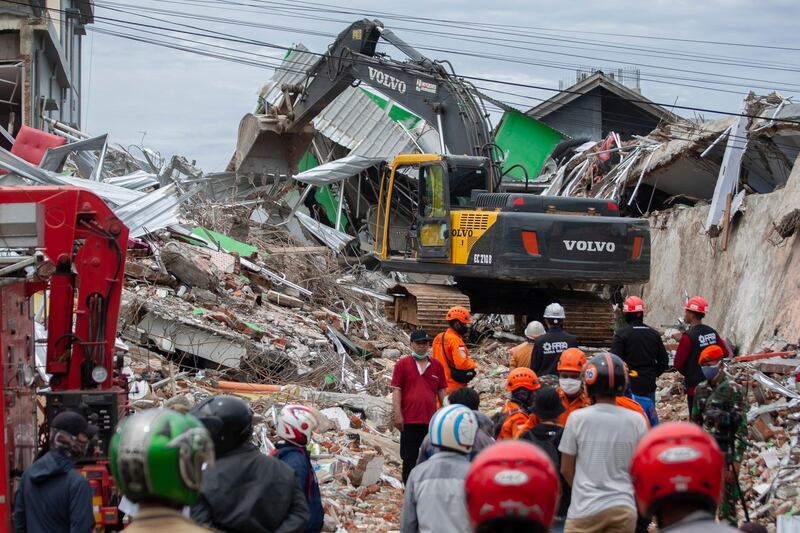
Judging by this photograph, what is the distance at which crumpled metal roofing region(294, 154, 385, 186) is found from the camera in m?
25.1

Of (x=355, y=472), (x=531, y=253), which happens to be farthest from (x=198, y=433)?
(x=531, y=253)

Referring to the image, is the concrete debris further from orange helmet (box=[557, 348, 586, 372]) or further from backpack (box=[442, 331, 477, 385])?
orange helmet (box=[557, 348, 586, 372])

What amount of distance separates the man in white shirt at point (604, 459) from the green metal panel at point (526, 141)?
22.5 m

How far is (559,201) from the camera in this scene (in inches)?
664

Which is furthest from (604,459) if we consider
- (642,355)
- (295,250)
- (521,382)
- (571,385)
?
(295,250)

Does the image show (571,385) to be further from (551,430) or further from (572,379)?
(551,430)

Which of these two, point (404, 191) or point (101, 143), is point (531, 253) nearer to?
point (404, 191)

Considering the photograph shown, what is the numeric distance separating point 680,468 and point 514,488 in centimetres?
41

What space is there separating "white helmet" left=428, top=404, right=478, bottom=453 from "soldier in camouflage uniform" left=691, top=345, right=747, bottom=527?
329cm

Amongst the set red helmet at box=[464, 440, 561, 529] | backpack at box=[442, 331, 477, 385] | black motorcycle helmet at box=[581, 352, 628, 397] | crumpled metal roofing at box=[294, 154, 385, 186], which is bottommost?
backpack at box=[442, 331, 477, 385]

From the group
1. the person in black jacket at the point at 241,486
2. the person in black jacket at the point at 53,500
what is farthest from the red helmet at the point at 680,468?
Result: the person in black jacket at the point at 53,500

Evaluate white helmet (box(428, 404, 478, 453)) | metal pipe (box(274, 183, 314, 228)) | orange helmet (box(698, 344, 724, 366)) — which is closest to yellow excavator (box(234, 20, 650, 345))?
metal pipe (box(274, 183, 314, 228))

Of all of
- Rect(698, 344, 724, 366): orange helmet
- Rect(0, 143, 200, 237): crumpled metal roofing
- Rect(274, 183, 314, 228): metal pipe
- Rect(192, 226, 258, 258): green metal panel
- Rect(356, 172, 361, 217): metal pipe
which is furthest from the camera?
Rect(356, 172, 361, 217): metal pipe

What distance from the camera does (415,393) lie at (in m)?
8.88
